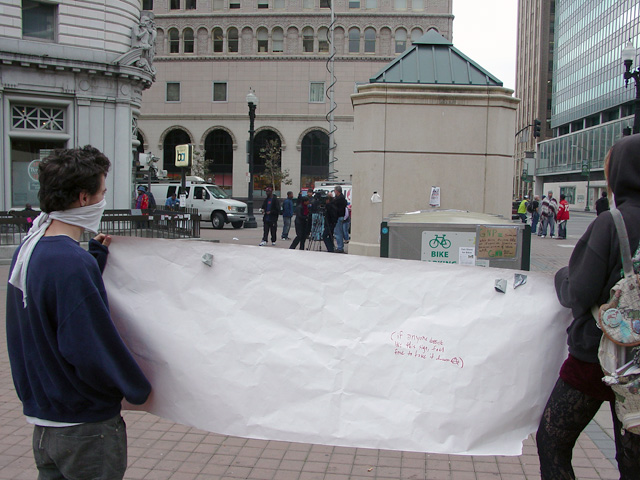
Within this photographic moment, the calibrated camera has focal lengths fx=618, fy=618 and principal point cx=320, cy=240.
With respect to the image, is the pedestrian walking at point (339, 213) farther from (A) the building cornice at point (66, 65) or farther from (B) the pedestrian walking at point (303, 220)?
(A) the building cornice at point (66, 65)

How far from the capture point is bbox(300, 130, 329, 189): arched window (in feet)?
187

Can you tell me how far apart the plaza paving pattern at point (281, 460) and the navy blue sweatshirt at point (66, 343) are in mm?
1921

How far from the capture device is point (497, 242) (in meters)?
6.34

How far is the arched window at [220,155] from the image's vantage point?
58.7 meters

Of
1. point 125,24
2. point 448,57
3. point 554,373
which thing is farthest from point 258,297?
point 125,24

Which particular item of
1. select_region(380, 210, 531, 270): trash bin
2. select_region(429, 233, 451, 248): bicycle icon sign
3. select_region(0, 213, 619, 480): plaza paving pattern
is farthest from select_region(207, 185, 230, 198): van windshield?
select_region(0, 213, 619, 480): plaza paving pattern

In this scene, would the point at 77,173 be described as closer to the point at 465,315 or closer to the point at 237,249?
the point at 237,249

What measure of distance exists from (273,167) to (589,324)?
5420 cm

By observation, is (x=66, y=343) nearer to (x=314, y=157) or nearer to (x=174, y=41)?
(x=314, y=157)

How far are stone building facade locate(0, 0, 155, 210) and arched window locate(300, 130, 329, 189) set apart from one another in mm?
33219

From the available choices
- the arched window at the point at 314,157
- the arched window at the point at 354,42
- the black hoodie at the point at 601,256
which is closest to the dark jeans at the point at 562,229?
the black hoodie at the point at 601,256

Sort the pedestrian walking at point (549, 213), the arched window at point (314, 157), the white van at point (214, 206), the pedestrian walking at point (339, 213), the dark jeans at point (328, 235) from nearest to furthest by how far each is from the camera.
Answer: the dark jeans at point (328, 235)
the pedestrian walking at point (339, 213)
the pedestrian walking at point (549, 213)
the white van at point (214, 206)
the arched window at point (314, 157)

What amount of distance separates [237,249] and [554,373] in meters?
1.61

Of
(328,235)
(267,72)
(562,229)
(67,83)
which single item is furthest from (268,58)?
(328,235)
